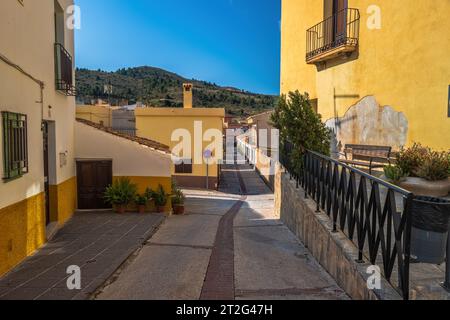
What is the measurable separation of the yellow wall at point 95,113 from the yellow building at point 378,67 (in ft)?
44.2

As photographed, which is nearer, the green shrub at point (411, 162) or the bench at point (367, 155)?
the green shrub at point (411, 162)

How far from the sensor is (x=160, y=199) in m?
11.9

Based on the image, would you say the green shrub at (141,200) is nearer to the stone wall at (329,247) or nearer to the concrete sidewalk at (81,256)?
the concrete sidewalk at (81,256)

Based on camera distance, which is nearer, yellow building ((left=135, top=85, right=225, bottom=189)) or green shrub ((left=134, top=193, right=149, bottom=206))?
green shrub ((left=134, top=193, right=149, bottom=206))

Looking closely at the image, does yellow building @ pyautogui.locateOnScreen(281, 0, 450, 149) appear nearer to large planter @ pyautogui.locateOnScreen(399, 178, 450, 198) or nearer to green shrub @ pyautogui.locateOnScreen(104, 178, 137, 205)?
large planter @ pyautogui.locateOnScreen(399, 178, 450, 198)

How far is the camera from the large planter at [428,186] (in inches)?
228

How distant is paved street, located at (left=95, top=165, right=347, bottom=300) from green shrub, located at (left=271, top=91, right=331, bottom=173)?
1.92 metres

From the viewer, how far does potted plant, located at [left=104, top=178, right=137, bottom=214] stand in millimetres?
11430

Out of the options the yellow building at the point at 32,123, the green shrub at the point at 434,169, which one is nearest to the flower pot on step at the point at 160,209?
the yellow building at the point at 32,123

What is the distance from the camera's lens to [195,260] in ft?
20.6

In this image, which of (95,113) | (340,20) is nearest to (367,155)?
(340,20)

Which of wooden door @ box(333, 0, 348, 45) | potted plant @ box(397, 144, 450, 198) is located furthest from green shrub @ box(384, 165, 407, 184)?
wooden door @ box(333, 0, 348, 45)

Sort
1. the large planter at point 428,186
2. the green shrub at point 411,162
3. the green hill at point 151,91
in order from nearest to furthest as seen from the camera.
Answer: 1. the large planter at point 428,186
2. the green shrub at point 411,162
3. the green hill at point 151,91
